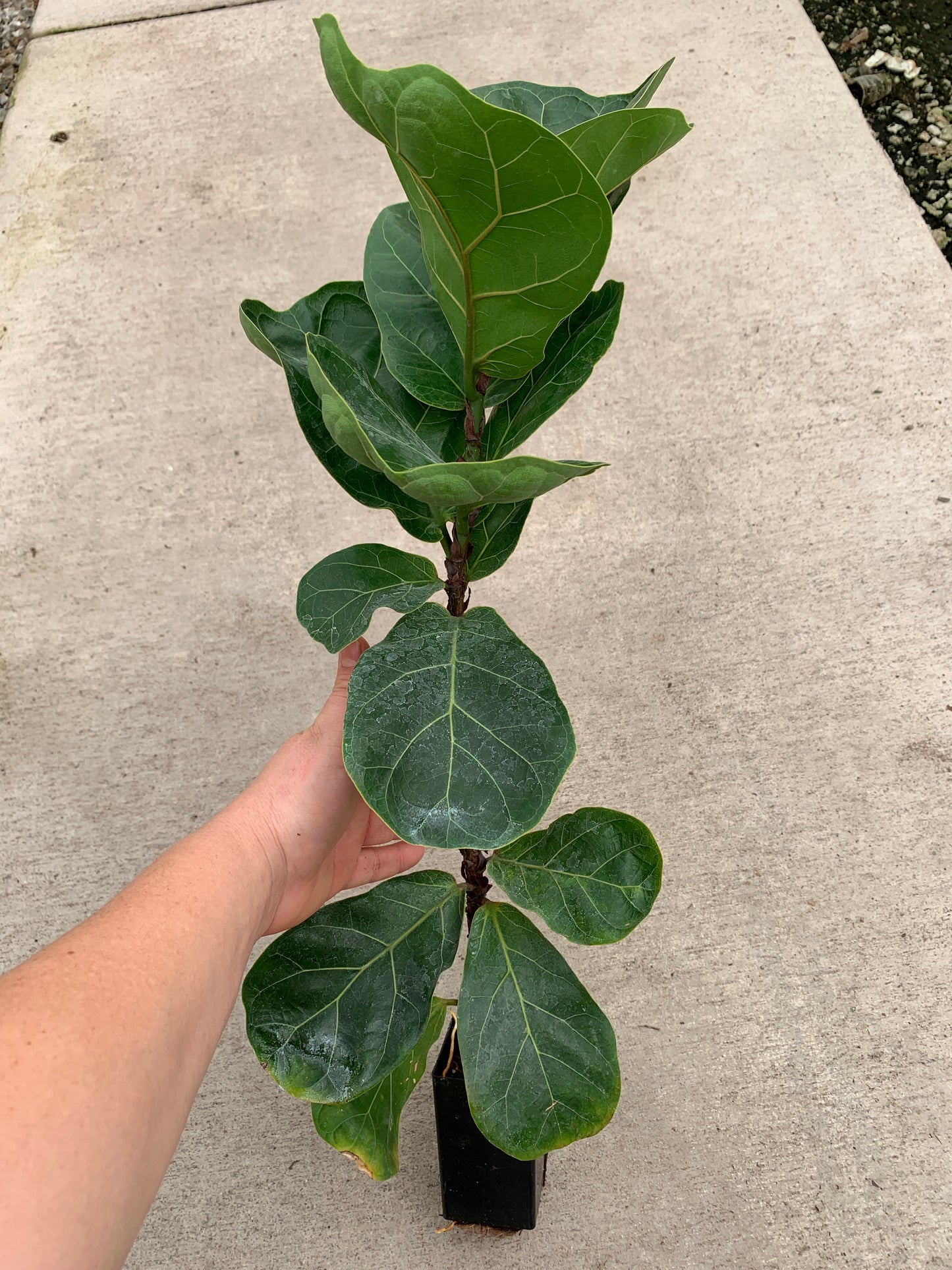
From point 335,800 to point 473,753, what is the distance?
0.40 m

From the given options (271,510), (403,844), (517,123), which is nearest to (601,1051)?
(403,844)

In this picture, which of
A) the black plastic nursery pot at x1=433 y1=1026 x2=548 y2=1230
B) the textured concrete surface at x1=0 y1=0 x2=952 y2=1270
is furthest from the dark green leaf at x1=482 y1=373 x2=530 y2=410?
the textured concrete surface at x1=0 y1=0 x2=952 y2=1270

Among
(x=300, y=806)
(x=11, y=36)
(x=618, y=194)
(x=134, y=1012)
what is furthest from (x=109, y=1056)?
(x=11, y=36)

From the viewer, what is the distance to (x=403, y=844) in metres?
1.34

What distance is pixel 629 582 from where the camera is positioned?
1.81m

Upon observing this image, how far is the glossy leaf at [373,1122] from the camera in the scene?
3.31 ft

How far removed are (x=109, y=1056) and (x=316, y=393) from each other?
492mm

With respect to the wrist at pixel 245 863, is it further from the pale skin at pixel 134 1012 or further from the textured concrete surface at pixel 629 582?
the textured concrete surface at pixel 629 582

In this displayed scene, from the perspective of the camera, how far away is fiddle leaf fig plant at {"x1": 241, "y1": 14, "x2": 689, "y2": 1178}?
0.55 meters

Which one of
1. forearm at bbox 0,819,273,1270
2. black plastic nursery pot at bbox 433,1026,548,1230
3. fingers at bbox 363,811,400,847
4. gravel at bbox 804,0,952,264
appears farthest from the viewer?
gravel at bbox 804,0,952,264

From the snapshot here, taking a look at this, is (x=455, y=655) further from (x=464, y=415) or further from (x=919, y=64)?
(x=919, y=64)

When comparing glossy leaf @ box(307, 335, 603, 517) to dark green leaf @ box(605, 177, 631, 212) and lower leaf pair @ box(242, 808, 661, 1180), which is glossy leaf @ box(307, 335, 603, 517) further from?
lower leaf pair @ box(242, 808, 661, 1180)

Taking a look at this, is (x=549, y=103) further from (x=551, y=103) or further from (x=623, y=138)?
(x=623, y=138)

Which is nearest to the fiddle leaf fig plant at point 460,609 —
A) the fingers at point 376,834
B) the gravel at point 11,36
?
the fingers at point 376,834
